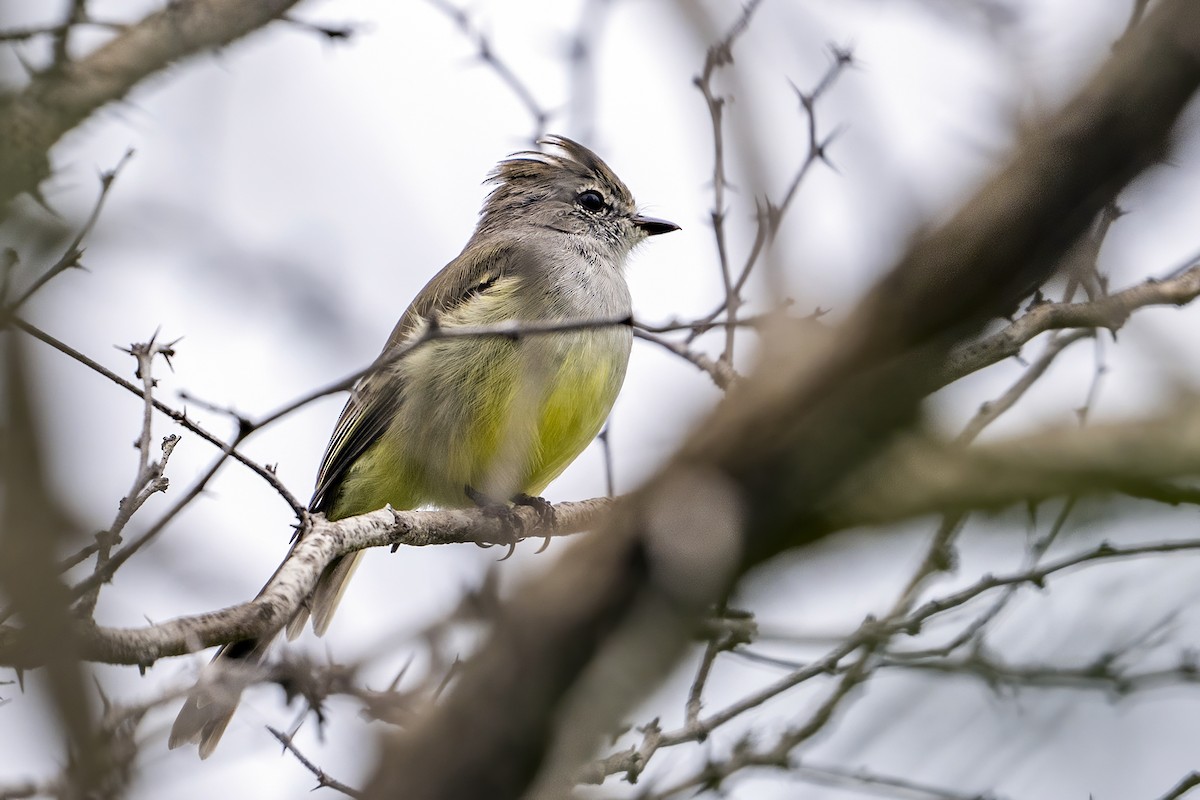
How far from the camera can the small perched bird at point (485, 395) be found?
22.4ft

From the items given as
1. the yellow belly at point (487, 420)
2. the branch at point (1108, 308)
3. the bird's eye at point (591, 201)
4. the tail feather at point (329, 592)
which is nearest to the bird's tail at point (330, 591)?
the tail feather at point (329, 592)

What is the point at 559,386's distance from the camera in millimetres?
6777

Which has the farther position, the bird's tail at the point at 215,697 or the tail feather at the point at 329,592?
the tail feather at the point at 329,592

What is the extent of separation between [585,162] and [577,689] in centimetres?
707

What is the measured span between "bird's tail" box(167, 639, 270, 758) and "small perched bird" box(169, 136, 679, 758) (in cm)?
5

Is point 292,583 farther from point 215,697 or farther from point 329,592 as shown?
point 329,592

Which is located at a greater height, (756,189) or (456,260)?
(456,260)

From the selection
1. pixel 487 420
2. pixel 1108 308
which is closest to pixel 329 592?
pixel 487 420

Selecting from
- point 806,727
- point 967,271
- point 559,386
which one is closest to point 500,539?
point 559,386

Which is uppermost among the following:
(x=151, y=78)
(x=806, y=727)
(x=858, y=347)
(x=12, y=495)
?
(x=151, y=78)

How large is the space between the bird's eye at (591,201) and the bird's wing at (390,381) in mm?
922

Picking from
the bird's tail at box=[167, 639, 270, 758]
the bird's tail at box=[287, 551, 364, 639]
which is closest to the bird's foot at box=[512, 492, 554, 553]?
the bird's tail at box=[287, 551, 364, 639]

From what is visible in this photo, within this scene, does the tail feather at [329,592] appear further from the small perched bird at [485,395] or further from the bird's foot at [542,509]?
the bird's foot at [542,509]

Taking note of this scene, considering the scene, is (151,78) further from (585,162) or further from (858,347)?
(858,347)
